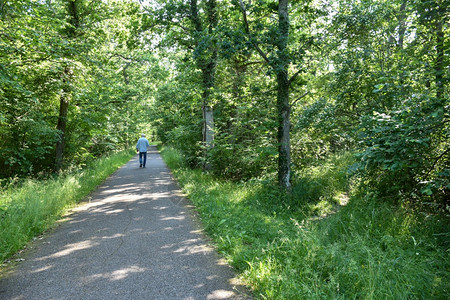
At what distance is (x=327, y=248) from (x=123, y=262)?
3147mm

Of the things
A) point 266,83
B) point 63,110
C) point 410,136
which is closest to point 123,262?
point 410,136

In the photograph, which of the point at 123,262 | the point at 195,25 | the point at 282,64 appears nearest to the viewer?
the point at 123,262

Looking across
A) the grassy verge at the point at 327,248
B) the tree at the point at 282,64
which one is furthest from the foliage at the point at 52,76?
the grassy verge at the point at 327,248

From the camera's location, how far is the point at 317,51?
8164mm

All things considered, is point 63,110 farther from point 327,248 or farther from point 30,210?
point 327,248

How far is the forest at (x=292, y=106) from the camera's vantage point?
4223mm

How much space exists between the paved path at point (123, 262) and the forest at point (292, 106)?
0.59 metres

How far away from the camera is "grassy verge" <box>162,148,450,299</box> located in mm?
3154

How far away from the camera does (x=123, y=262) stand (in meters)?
4.14

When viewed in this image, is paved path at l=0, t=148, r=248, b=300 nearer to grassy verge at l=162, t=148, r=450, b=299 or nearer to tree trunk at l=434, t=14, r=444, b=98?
grassy verge at l=162, t=148, r=450, b=299

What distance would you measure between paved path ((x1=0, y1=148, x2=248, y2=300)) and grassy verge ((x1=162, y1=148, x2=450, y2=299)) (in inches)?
18.6

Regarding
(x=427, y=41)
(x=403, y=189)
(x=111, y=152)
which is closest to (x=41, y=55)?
(x=427, y=41)

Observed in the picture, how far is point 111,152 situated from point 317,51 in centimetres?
1987

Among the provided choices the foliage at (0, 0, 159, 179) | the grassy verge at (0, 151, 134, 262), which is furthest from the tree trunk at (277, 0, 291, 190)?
the grassy verge at (0, 151, 134, 262)
